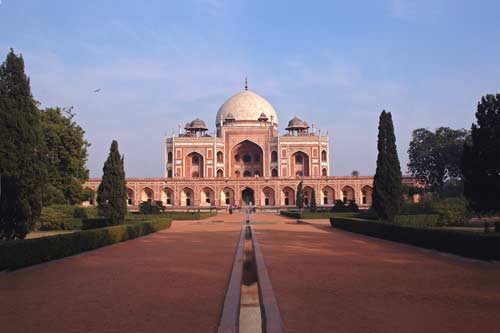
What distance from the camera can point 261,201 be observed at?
135 feet

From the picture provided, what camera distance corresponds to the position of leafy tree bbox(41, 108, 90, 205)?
19.4 meters

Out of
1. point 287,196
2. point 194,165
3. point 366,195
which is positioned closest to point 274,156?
point 287,196

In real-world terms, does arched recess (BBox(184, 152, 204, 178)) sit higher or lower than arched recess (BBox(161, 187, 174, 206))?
higher

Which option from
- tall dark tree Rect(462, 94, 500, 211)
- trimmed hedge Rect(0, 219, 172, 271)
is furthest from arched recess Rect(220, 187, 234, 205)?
tall dark tree Rect(462, 94, 500, 211)

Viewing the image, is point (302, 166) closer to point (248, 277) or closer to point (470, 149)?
point (470, 149)

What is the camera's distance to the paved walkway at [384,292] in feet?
12.2

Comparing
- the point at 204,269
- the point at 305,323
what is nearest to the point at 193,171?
the point at 204,269

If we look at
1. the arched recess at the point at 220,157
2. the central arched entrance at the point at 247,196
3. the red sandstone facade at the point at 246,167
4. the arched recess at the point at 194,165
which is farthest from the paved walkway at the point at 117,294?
the arched recess at the point at 220,157

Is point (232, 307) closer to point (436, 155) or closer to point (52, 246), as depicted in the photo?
point (52, 246)

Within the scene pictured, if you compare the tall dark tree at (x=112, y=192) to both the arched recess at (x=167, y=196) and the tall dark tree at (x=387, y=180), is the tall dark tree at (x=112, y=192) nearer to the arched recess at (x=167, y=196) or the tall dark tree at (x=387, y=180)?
the tall dark tree at (x=387, y=180)

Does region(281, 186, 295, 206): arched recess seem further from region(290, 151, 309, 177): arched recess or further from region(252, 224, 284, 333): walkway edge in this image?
region(252, 224, 284, 333): walkway edge

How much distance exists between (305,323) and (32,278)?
13.8 ft

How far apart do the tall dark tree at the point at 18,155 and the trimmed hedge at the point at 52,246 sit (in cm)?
103

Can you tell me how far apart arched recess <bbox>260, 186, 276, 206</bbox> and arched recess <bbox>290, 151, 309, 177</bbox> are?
4.18 metres
